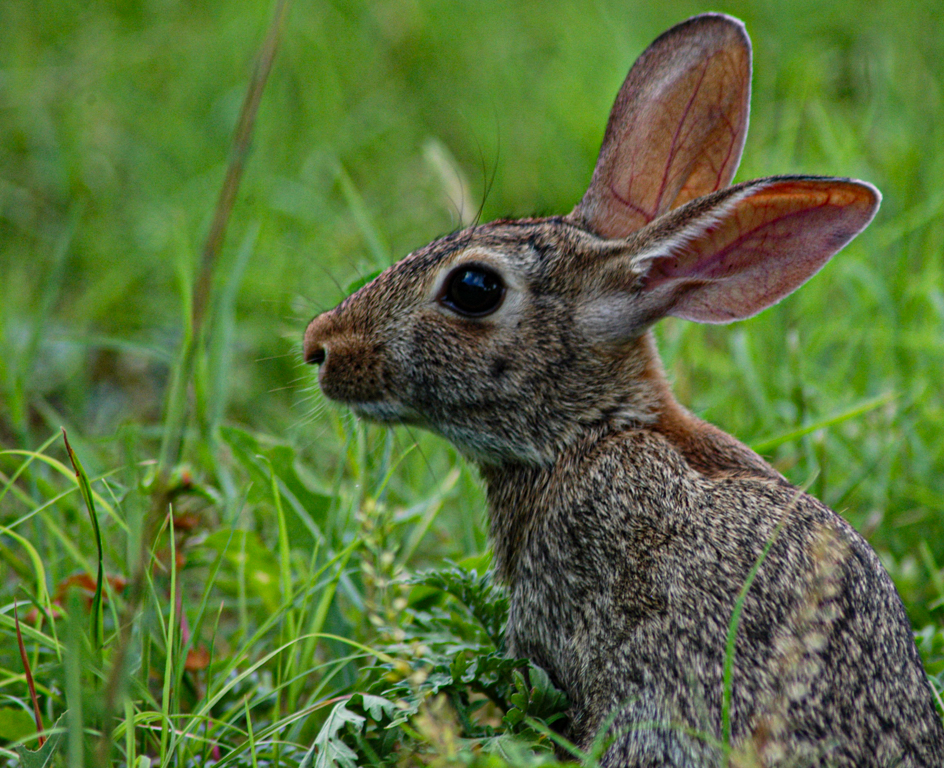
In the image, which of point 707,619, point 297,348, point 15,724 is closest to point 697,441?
point 707,619

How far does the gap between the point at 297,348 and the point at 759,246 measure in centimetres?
189

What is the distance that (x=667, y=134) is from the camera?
3.82m

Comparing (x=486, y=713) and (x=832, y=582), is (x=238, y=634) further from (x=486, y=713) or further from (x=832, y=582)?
(x=832, y=582)

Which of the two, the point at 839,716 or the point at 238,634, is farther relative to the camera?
the point at 238,634

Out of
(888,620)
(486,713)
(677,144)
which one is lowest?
(486,713)

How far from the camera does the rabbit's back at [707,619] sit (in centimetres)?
270

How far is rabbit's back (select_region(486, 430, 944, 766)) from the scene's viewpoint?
270 centimetres

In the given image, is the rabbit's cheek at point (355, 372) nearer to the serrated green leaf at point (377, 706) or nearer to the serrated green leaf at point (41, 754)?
the serrated green leaf at point (377, 706)

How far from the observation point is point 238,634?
12.0 ft

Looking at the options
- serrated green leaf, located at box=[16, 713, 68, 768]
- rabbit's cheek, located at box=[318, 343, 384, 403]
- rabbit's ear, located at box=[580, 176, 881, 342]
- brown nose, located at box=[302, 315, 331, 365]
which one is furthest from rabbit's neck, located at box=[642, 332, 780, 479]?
serrated green leaf, located at box=[16, 713, 68, 768]

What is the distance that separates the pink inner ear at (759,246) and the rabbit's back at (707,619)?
0.49m

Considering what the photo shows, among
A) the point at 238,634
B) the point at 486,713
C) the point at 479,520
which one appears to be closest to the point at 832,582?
the point at 486,713

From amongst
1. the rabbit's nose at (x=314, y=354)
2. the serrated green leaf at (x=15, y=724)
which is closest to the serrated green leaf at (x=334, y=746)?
the serrated green leaf at (x=15, y=724)

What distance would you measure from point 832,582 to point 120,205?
502 centimetres
